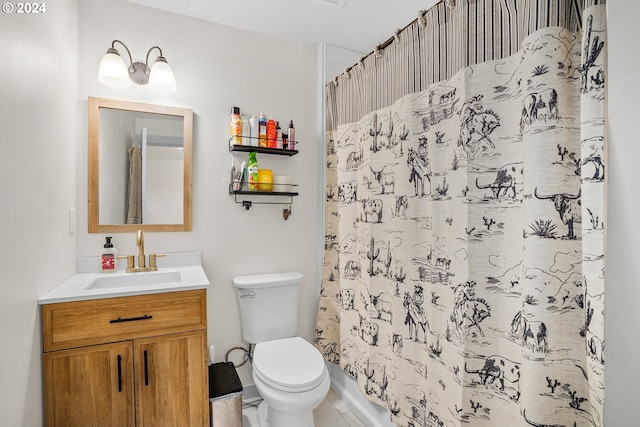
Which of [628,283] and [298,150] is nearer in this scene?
[628,283]

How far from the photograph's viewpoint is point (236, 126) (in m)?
1.95

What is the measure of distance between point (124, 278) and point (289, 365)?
3.37ft

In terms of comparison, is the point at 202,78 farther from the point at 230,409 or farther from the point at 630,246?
the point at 630,246

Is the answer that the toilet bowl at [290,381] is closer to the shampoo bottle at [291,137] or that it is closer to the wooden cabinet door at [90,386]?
the wooden cabinet door at [90,386]

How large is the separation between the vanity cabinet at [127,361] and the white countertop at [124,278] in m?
0.03

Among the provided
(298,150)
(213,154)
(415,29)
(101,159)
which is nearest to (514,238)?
(415,29)

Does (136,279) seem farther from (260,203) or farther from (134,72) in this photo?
(134,72)

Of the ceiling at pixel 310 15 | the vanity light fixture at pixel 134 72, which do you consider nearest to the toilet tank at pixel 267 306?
the vanity light fixture at pixel 134 72

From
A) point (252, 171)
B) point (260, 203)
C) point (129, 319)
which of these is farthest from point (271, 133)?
point (129, 319)

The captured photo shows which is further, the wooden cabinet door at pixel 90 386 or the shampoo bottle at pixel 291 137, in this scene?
the shampoo bottle at pixel 291 137

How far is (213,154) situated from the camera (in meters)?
2.01

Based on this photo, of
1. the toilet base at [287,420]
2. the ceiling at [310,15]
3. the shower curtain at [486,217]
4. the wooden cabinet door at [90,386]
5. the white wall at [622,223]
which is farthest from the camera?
the ceiling at [310,15]

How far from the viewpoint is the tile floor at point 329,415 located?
1.85 metres

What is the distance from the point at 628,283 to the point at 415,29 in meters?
1.27
